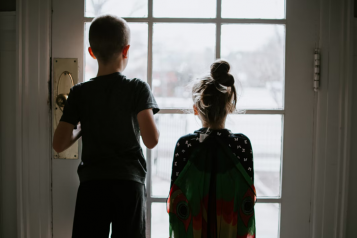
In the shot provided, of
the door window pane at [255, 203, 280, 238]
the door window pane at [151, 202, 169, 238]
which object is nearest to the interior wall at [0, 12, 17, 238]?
the door window pane at [151, 202, 169, 238]

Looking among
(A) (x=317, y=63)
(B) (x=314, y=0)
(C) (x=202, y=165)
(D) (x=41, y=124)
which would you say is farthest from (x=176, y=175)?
(B) (x=314, y=0)

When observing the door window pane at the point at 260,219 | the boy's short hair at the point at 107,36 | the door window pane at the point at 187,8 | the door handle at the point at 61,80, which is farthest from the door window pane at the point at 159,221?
the door window pane at the point at 187,8

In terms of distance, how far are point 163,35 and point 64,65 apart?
1.36ft

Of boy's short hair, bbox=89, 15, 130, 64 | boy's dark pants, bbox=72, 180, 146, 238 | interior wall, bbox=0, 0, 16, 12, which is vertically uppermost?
interior wall, bbox=0, 0, 16, 12

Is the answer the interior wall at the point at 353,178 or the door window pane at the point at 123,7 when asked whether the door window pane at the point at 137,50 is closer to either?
the door window pane at the point at 123,7

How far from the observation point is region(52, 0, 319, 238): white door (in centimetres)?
134

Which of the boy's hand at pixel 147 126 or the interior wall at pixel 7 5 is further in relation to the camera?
the interior wall at pixel 7 5

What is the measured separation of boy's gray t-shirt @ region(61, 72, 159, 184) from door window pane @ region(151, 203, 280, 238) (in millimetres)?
374

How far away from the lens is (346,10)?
4.37ft

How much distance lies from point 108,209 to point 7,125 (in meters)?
0.61

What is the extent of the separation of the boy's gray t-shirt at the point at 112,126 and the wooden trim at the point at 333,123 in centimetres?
73

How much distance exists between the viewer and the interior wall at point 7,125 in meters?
1.33

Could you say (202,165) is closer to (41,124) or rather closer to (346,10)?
(41,124)

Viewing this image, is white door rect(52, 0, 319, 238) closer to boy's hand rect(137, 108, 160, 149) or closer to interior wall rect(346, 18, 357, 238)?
interior wall rect(346, 18, 357, 238)
